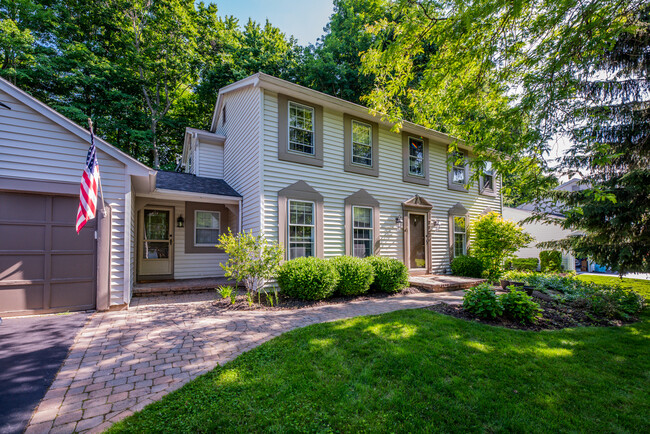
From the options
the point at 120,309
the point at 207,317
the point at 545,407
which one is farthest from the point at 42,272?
the point at 545,407

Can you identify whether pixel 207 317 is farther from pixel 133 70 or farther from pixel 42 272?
pixel 133 70

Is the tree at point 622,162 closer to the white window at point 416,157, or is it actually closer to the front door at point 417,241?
the front door at point 417,241

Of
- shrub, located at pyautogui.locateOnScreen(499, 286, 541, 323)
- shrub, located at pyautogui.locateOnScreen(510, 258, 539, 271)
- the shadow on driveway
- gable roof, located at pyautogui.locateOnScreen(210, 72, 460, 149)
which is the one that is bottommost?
shrub, located at pyautogui.locateOnScreen(510, 258, 539, 271)

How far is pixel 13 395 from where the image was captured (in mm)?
2674

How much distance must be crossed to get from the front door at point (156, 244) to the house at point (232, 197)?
31mm

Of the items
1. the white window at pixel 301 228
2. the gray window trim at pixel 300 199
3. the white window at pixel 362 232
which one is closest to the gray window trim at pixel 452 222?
the white window at pixel 362 232

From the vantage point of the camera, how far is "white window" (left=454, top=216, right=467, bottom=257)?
11.4 metres

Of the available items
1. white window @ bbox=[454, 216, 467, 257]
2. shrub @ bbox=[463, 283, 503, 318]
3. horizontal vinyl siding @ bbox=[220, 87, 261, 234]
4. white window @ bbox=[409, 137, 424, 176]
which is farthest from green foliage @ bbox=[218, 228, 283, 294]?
white window @ bbox=[454, 216, 467, 257]

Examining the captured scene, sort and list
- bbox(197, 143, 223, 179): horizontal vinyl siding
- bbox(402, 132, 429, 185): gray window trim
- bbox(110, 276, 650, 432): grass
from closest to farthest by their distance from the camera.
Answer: bbox(110, 276, 650, 432): grass
bbox(402, 132, 429, 185): gray window trim
bbox(197, 143, 223, 179): horizontal vinyl siding

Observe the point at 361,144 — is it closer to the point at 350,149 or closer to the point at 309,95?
the point at 350,149

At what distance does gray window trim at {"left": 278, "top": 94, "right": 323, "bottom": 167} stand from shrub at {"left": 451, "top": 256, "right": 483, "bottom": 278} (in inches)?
253

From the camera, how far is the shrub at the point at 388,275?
24.5ft

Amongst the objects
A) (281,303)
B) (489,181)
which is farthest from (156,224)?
(489,181)

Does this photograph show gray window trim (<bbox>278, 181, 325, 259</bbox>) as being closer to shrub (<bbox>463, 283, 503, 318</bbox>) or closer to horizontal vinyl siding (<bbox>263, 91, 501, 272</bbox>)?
horizontal vinyl siding (<bbox>263, 91, 501, 272</bbox>)
